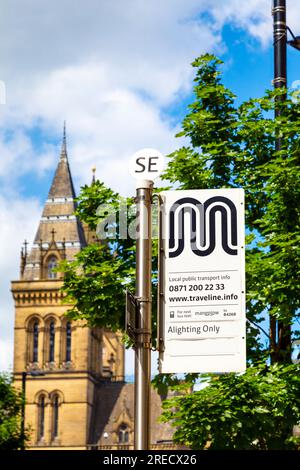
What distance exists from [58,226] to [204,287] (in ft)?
368

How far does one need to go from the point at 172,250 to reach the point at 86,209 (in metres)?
16.2

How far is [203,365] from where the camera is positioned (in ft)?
23.4

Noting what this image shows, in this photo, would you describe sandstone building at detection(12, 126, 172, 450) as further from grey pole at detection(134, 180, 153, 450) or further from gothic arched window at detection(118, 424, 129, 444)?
grey pole at detection(134, 180, 153, 450)

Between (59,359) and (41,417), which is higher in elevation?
(59,359)

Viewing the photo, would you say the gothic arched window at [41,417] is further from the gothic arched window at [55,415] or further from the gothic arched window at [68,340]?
the gothic arched window at [68,340]

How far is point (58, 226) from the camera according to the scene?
11888cm

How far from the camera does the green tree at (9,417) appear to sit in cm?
4731

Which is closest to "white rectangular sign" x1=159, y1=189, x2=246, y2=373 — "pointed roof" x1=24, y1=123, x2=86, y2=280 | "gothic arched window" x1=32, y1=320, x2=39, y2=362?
"gothic arched window" x1=32, y1=320, x2=39, y2=362

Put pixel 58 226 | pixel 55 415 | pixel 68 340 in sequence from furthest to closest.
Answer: pixel 58 226
pixel 68 340
pixel 55 415

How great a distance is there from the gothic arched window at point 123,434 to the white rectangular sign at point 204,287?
109858mm

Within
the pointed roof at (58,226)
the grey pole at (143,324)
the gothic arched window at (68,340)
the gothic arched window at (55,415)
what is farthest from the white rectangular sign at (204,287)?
the pointed roof at (58,226)

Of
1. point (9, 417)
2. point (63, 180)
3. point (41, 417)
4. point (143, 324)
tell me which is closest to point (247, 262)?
point (143, 324)

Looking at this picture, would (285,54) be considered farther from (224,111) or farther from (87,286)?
(87,286)

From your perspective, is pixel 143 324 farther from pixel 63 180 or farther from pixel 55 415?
pixel 63 180
